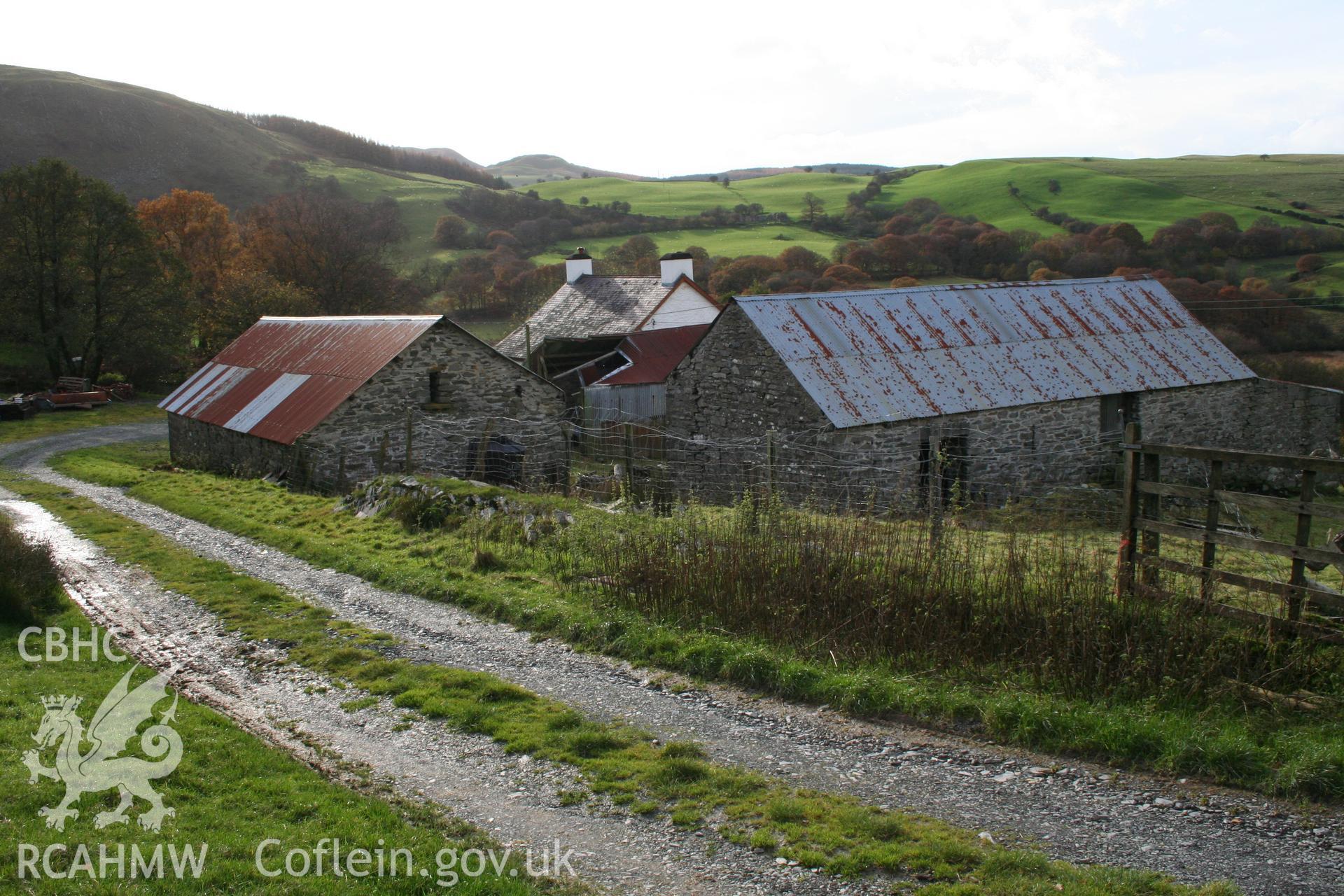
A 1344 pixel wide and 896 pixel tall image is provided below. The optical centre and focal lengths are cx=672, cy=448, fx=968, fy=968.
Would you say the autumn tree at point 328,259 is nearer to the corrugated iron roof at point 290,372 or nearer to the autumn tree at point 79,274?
the autumn tree at point 79,274

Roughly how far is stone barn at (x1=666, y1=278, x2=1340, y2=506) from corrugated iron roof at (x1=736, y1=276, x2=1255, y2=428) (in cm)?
5

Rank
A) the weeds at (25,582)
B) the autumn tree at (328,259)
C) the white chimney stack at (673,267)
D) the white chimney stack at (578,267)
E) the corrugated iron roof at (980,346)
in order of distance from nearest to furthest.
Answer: the weeds at (25,582)
the corrugated iron roof at (980,346)
the white chimney stack at (673,267)
the white chimney stack at (578,267)
the autumn tree at (328,259)

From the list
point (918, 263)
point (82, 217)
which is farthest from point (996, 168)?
point (82, 217)

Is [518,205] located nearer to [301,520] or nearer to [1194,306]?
[1194,306]

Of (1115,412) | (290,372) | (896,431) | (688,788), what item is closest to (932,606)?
(688,788)

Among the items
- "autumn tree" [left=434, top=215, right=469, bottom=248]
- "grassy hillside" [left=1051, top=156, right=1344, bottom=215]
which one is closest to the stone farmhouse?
"autumn tree" [left=434, top=215, right=469, bottom=248]

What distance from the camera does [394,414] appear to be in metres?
21.7

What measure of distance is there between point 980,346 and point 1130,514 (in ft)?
50.0

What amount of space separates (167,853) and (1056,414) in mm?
20836

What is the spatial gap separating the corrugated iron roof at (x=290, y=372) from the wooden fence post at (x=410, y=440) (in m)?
1.55

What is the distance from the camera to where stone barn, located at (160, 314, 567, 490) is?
68.8ft

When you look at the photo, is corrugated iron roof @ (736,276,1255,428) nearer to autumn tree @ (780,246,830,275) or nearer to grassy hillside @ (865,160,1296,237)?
autumn tree @ (780,246,830,275)

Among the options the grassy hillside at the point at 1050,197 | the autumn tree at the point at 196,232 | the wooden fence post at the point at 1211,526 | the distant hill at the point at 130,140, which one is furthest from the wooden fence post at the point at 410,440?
the distant hill at the point at 130,140

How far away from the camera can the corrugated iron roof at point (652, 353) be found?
109 feet
